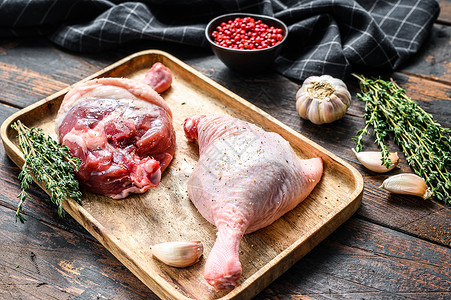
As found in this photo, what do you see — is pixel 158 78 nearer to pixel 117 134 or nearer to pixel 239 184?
pixel 117 134

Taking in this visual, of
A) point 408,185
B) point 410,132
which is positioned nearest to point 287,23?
point 410,132

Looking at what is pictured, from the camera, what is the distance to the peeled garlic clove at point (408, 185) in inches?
104

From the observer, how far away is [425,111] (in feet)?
10.7

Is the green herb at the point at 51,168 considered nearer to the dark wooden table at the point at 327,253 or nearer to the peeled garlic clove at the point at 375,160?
the dark wooden table at the point at 327,253

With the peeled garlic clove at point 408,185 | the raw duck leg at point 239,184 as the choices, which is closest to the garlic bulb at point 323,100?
the raw duck leg at point 239,184

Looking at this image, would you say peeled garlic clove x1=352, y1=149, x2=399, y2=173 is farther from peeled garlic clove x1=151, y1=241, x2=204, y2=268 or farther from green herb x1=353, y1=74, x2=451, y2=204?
peeled garlic clove x1=151, y1=241, x2=204, y2=268

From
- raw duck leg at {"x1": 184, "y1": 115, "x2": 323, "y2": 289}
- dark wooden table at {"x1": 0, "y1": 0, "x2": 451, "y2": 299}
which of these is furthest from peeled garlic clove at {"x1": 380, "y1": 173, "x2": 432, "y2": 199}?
raw duck leg at {"x1": 184, "y1": 115, "x2": 323, "y2": 289}

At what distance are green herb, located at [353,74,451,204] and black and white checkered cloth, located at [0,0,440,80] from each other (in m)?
0.33

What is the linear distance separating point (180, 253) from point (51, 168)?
86cm

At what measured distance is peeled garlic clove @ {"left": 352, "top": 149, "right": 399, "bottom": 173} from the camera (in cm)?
282

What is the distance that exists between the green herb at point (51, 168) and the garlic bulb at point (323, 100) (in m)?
1.49

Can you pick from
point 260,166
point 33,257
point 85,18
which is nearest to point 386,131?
point 260,166

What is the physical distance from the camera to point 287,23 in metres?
3.86

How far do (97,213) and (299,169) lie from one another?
1.14 metres
